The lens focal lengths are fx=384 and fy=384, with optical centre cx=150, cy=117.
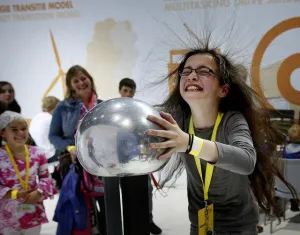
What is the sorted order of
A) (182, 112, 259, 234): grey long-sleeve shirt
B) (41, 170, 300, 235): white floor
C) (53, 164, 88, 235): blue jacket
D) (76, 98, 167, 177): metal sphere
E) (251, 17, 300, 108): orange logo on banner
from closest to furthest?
(76, 98, 167, 177): metal sphere, (182, 112, 259, 234): grey long-sleeve shirt, (53, 164, 88, 235): blue jacket, (41, 170, 300, 235): white floor, (251, 17, 300, 108): orange logo on banner

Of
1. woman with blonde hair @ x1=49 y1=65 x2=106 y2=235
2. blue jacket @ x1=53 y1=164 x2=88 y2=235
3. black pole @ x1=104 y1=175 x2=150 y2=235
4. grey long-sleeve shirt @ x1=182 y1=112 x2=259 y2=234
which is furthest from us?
woman with blonde hair @ x1=49 y1=65 x2=106 y2=235

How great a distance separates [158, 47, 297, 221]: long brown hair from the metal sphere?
0.54m

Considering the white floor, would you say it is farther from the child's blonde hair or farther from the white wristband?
the white wristband

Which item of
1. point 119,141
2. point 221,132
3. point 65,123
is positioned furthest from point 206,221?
point 65,123

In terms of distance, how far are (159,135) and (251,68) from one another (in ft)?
2.76

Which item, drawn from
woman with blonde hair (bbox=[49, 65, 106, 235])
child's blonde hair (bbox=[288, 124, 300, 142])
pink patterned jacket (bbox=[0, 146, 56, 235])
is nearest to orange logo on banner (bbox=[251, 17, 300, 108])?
child's blonde hair (bbox=[288, 124, 300, 142])

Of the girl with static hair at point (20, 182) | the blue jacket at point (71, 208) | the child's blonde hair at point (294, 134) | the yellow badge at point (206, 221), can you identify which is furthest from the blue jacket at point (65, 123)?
the child's blonde hair at point (294, 134)

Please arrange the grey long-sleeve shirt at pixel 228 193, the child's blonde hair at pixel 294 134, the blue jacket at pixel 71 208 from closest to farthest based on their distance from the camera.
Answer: the grey long-sleeve shirt at pixel 228 193 → the blue jacket at pixel 71 208 → the child's blonde hair at pixel 294 134

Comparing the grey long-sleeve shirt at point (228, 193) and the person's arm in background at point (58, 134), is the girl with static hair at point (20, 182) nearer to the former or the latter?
the person's arm in background at point (58, 134)

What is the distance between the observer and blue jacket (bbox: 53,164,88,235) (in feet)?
8.38

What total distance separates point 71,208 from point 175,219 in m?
1.62

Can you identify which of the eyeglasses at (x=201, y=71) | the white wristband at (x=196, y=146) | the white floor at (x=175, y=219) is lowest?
the white floor at (x=175, y=219)

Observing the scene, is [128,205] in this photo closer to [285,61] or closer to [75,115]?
[75,115]

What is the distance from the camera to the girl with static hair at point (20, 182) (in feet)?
8.03
